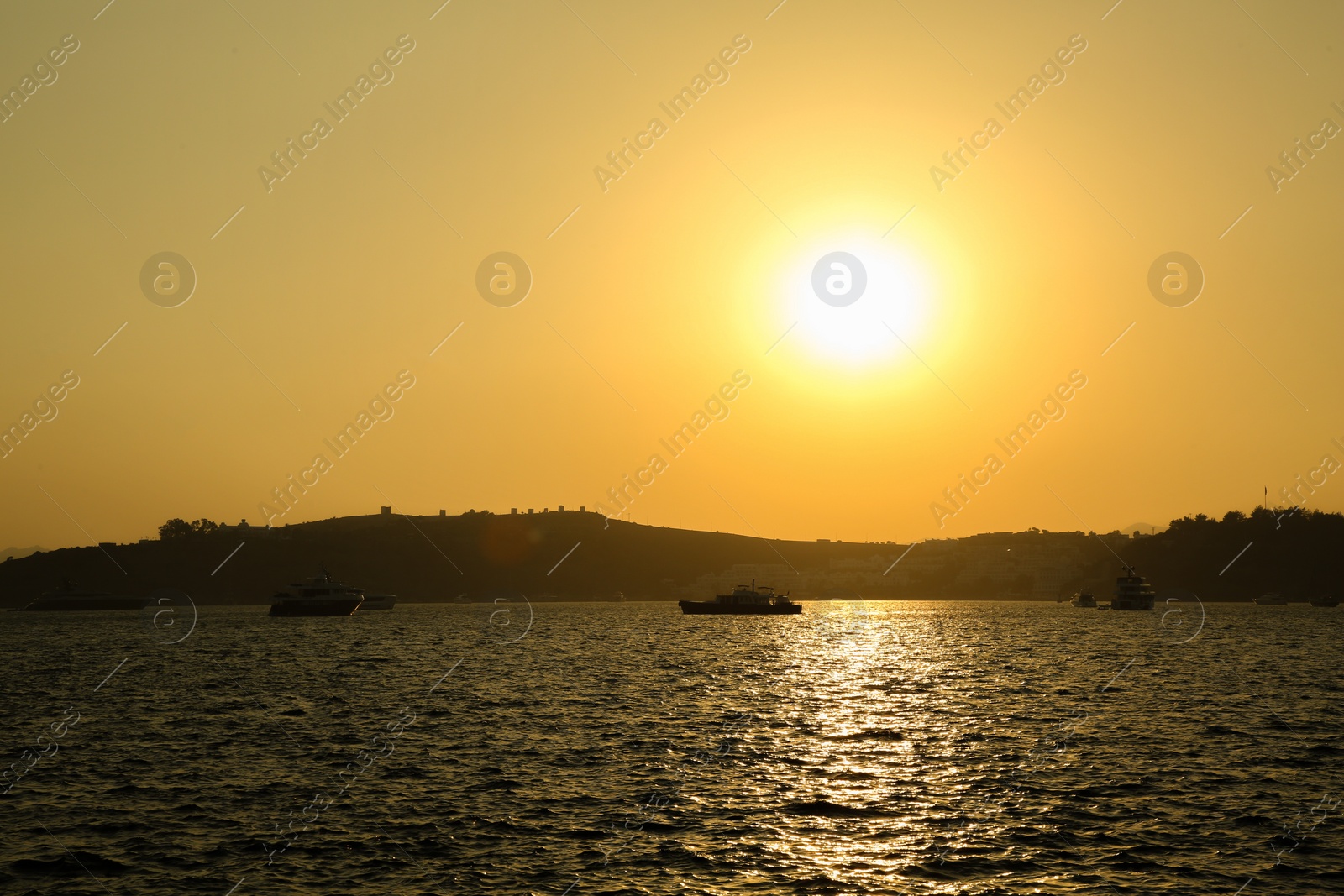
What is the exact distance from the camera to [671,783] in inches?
1719

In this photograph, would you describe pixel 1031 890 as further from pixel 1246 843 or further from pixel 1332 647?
pixel 1332 647

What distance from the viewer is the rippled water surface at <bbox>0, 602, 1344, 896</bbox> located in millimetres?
30766

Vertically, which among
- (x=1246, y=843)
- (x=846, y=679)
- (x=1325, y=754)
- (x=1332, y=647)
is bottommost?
(x=1246, y=843)

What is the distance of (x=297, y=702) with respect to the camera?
2864 inches

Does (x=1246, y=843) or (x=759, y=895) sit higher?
(x=1246, y=843)

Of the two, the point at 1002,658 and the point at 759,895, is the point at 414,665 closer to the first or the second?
the point at 1002,658

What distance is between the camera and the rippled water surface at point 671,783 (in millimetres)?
30766

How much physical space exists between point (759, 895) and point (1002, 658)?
315 feet

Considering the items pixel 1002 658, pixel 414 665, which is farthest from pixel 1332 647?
pixel 414 665

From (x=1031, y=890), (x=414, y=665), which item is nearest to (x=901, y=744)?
(x=1031, y=890)

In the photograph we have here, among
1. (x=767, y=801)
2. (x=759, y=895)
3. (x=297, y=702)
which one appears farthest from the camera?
(x=297, y=702)

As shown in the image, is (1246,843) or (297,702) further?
(297,702)

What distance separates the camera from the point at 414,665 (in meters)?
105

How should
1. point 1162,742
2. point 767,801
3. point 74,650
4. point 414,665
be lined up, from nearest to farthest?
1. point 767,801
2. point 1162,742
3. point 414,665
4. point 74,650
